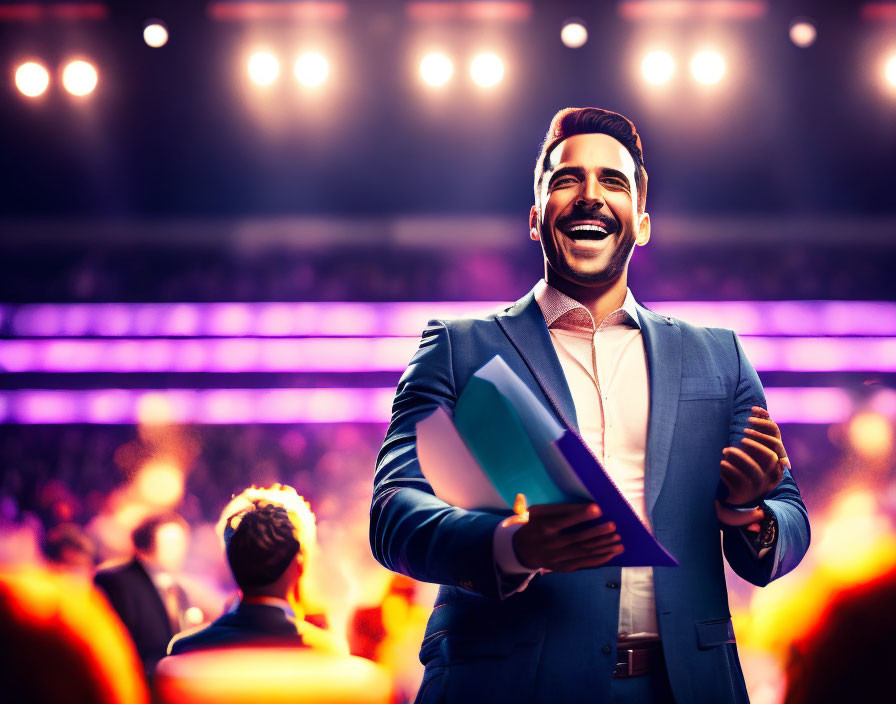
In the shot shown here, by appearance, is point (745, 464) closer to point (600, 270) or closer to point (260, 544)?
point (600, 270)

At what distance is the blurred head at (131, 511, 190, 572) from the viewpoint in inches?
152

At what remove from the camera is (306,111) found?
16.8 feet

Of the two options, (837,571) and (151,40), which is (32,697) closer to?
(837,571)

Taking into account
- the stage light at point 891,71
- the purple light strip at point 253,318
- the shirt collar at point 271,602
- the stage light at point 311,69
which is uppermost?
the stage light at point 311,69

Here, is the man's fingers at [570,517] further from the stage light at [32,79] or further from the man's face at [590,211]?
the stage light at [32,79]

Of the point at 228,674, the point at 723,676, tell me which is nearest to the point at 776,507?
the point at 723,676

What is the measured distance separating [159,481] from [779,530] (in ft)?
22.6

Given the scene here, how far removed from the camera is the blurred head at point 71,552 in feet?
15.4

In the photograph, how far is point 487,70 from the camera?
4664 mm

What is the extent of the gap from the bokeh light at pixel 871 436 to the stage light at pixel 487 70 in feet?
14.0

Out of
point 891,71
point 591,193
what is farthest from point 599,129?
point 891,71

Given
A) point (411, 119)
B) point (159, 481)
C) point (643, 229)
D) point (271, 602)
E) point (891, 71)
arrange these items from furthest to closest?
point (159, 481)
point (411, 119)
point (891, 71)
point (271, 602)
point (643, 229)

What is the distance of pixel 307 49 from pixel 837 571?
14.4 feet

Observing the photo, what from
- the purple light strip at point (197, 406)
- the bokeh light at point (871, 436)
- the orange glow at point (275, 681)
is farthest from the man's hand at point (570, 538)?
the bokeh light at point (871, 436)
